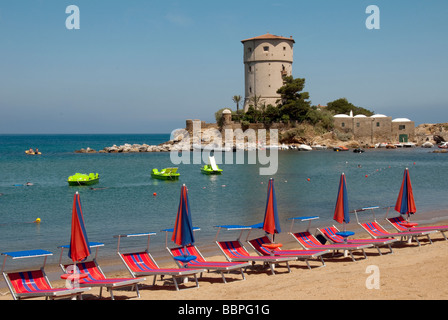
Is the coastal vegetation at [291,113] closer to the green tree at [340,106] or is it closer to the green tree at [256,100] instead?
the green tree at [256,100]

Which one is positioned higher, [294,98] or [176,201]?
[294,98]

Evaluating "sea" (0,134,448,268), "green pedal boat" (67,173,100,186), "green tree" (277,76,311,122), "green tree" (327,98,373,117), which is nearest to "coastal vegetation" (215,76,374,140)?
"green tree" (277,76,311,122)

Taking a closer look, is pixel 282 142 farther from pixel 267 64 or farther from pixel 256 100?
pixel 267 64

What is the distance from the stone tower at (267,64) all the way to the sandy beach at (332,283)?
199ft

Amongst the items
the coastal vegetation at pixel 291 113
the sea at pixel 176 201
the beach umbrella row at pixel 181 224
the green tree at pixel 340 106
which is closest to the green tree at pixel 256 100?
the coastal vegetation at pixel 291 113

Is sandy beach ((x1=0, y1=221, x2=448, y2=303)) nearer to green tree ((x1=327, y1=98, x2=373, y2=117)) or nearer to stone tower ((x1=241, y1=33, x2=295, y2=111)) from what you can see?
stone tower ((x1=241, y1=33, x2=295, y2=111))

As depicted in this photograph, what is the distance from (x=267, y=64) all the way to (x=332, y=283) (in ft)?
210

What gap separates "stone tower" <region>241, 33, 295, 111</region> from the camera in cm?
7006

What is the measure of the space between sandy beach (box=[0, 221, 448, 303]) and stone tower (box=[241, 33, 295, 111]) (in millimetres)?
60775

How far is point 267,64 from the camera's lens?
231ft

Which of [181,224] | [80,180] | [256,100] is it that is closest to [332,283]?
[181,224]

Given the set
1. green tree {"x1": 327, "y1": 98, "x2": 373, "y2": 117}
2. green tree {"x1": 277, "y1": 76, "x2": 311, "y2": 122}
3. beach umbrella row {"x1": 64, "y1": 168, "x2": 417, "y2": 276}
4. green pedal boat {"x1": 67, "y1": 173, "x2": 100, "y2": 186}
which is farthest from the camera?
green tree {"x1": 327, "y1": 98, "x2": 373, "y2": 117}

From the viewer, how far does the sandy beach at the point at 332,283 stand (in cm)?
786
